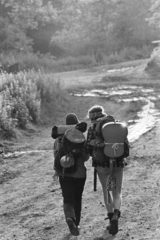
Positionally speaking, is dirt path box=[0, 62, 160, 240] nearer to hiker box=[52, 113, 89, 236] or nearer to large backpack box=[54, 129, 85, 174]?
hiker box=[52, 113, 89, 236]

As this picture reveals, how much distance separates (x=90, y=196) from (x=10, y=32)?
1240 inches

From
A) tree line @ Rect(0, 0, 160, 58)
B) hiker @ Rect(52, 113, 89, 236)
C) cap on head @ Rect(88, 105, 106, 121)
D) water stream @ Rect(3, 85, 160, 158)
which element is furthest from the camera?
tree line @ Rect(0, 0, 160, 58)

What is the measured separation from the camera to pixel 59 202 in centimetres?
699

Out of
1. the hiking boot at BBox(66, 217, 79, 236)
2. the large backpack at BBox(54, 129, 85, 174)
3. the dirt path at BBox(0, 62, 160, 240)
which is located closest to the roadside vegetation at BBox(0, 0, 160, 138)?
the dirt path at BBox(0, 62, 160, 240)

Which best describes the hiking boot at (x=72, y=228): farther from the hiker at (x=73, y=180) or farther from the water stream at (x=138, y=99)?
the water stream at (x=138, y=99)

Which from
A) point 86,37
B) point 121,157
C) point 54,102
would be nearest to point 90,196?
point 121,157

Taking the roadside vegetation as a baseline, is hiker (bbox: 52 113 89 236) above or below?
above

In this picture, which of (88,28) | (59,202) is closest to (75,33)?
(88,28)

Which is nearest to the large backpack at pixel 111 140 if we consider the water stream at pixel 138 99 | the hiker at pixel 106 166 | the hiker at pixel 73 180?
the hiker at pixel 106 166

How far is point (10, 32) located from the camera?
36.9 meters

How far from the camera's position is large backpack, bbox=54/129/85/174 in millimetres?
5291

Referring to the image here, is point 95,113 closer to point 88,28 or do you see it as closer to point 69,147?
point 69,147

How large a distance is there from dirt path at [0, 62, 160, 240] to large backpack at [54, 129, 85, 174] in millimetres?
923

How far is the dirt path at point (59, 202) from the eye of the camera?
573 centimetres
